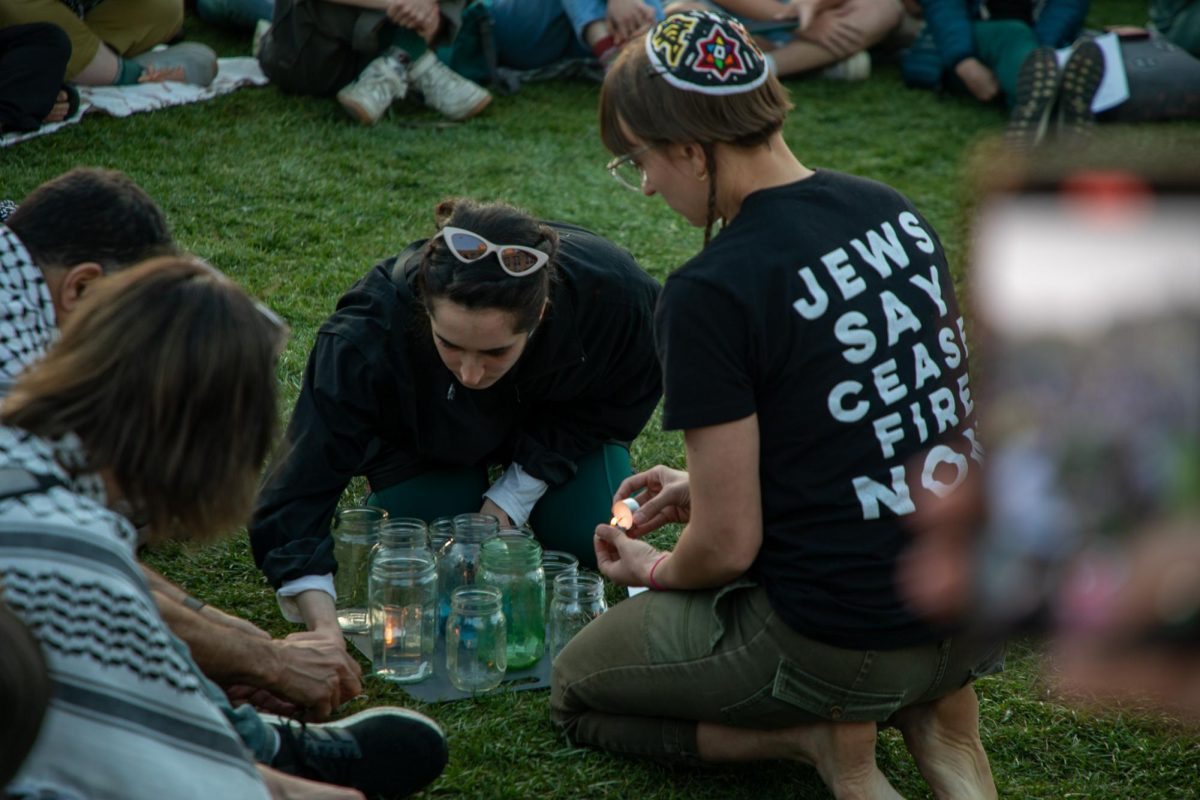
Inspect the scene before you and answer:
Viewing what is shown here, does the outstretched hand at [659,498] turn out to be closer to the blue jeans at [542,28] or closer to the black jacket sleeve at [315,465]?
the black jacket sleeve at [315,465]

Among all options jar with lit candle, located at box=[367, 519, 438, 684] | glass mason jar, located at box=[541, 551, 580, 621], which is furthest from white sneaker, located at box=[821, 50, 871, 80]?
jar with lit candle, located at box=[367, 519, 438, 684]

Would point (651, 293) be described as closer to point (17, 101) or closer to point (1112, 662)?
point (1112, 662)

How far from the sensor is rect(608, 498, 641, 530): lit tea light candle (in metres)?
3.00

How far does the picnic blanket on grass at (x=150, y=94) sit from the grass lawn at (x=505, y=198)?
0.27 ft

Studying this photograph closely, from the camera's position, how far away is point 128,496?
5.99ft

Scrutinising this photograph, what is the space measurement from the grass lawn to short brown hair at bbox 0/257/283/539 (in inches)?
42.0

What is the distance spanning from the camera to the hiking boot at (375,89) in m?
6.21

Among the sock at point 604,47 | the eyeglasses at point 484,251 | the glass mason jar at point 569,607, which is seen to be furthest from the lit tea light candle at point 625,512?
the sock at point 604,47

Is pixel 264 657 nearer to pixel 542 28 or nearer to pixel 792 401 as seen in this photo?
pixel 792 401

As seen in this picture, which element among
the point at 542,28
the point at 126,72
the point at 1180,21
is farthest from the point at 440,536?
the point at 1180,21

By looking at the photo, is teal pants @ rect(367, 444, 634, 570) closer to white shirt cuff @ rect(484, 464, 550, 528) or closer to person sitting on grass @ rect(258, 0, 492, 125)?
white shirt cuff @ rect(484, 464, 550, 528)

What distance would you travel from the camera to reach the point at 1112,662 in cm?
102

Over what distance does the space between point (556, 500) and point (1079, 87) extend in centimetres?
428

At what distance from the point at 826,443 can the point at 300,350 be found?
2.49 meters
